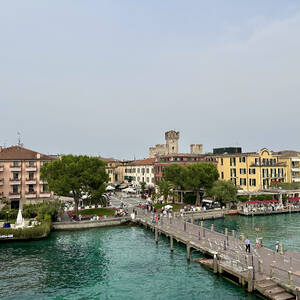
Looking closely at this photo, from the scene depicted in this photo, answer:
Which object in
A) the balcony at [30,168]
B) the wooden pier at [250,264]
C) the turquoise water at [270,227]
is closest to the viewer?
the wooden pier at [250,264]

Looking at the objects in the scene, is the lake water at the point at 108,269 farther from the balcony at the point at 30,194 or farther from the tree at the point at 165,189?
the balcony at the point at 30,194

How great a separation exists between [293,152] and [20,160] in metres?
82.5

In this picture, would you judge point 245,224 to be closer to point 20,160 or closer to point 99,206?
point 99,206

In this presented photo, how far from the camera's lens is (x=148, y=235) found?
178ft

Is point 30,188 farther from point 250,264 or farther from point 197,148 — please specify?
point 197,148

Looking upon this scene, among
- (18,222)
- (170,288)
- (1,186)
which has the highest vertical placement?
(1,186)

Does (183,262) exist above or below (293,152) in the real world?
below

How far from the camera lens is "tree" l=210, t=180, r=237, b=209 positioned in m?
73.7

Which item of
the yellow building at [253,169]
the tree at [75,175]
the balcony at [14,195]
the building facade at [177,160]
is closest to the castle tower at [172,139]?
the building facade at [177,160]

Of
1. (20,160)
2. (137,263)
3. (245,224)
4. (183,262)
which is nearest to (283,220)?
(245,224)

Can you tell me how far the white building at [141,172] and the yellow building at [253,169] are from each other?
24715 mm

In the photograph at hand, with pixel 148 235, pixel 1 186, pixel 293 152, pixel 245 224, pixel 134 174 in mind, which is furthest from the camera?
pixel 134 174

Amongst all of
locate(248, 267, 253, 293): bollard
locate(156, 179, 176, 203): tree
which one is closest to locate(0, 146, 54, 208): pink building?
locate(156, 179, 176, 203): tree

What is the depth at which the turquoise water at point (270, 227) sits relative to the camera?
159 feet
